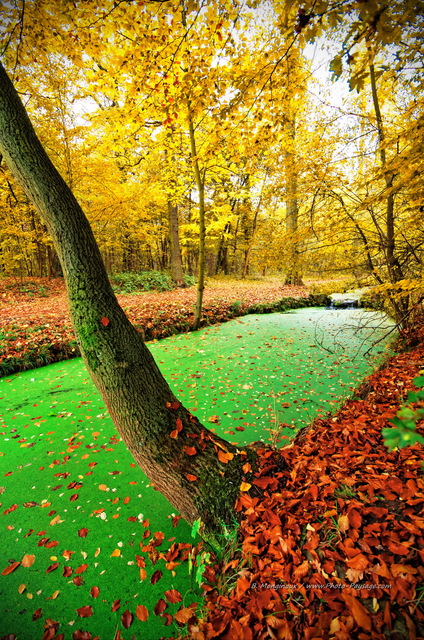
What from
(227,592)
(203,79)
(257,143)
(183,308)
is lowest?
(227,592)

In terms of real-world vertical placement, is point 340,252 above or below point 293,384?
above

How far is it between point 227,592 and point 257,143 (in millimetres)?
4074

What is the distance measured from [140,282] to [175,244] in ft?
8.44

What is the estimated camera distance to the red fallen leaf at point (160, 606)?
1530 mm

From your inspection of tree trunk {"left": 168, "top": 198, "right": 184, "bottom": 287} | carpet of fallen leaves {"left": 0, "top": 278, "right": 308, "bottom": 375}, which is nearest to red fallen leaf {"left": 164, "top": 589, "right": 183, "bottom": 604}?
carpet of fallen leaves {"left": 0, "top": 278, "right": 308, "bottom": 375}

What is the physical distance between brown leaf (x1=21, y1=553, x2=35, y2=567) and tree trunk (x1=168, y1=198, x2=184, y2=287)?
11836mm

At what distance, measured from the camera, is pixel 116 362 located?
187 centimetres

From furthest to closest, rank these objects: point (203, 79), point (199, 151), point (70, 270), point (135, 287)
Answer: point (135, 287), point (199, 151), point (203, 79), point (70, 270)

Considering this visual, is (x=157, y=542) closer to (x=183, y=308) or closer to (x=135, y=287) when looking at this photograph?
(x=183, y=308)

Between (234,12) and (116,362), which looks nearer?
Result: (116,362)

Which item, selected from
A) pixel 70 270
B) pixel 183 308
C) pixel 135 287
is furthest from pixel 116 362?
pixel 135 287

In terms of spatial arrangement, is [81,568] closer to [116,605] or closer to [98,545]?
[98,545]

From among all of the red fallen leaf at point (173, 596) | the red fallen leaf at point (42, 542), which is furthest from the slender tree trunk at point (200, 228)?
the red fallen leaf at point (173, 596)

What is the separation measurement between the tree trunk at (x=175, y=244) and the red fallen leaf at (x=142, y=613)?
39.9 ft
